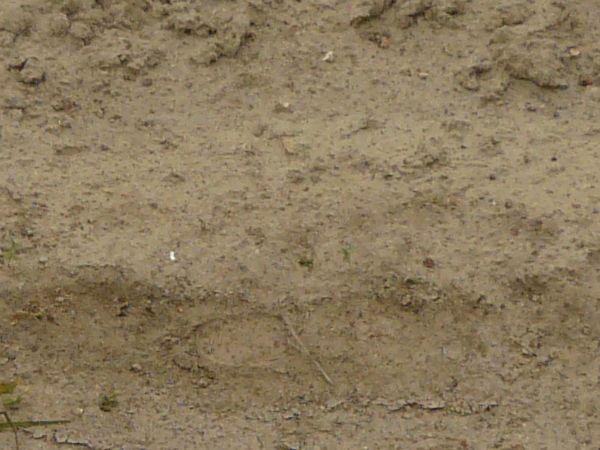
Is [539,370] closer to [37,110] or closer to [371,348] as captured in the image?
[371,348]

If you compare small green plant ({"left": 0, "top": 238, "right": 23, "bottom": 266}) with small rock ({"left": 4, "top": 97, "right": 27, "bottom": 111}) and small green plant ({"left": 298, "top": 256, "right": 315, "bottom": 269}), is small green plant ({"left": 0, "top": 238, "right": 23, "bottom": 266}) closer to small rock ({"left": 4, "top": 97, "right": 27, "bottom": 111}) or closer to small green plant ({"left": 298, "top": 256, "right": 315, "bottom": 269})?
small rock ({"left": 4, "top": 97, "right": 27, "bottom": 111})

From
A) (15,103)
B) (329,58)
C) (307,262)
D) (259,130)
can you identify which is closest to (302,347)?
(307,262)

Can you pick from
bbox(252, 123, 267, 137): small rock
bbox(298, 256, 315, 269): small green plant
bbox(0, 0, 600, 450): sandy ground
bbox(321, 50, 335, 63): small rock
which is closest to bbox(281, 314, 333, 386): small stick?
bbox(0, 0, 600, 450): sandy ground

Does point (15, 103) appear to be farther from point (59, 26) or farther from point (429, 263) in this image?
point (429, 263)

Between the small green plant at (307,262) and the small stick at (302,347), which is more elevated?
the small green plant at (307,262)

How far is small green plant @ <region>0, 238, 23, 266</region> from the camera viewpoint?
11.6ft

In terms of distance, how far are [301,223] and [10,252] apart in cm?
85

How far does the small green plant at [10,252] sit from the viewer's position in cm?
354

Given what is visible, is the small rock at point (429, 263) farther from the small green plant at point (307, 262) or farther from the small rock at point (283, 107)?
the small rock at point (283, 107)

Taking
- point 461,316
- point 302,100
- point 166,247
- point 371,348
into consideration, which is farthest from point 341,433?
point 302,100

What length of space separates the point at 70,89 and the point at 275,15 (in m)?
0.75

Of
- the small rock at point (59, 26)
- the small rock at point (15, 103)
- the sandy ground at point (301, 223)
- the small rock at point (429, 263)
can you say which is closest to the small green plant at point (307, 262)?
the sandy ground at point (301, 223)

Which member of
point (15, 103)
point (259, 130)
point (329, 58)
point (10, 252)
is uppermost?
point (329, 58)

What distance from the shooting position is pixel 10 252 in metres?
3.54
